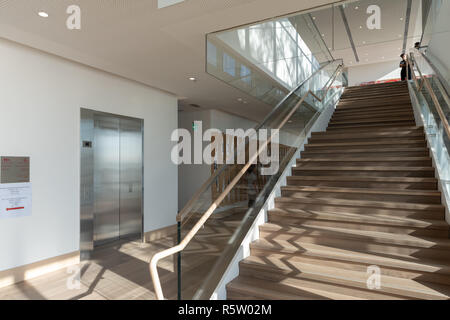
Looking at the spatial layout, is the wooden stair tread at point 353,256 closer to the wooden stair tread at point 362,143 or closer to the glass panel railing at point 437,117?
the glass panel railing at point 437,117

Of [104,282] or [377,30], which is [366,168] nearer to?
[104,282]

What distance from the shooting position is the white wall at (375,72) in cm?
1741

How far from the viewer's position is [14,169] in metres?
4.25

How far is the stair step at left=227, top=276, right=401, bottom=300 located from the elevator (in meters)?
3.41

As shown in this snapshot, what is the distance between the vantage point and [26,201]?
172 inches

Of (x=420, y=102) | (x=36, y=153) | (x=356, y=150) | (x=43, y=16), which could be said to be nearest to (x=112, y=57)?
(x=43, y=16)

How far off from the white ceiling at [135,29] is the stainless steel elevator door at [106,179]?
113 centimetres

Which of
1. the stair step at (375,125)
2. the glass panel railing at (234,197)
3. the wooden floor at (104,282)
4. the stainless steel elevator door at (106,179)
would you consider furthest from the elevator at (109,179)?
the stair step at (375,125)

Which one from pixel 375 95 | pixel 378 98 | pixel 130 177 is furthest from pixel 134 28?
pixel 375 95

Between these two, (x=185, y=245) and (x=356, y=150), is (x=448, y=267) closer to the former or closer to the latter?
(x=185, y=245)

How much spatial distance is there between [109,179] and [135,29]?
3.16 metres
